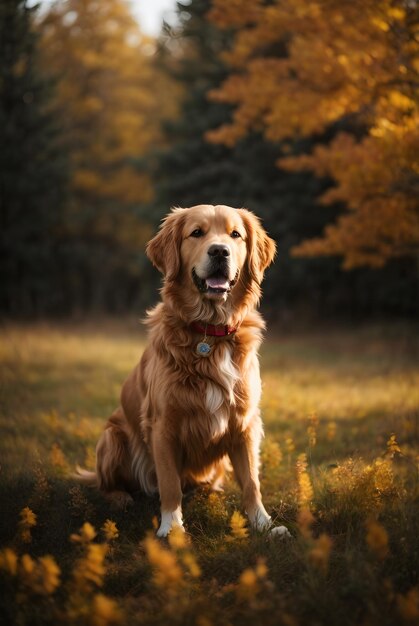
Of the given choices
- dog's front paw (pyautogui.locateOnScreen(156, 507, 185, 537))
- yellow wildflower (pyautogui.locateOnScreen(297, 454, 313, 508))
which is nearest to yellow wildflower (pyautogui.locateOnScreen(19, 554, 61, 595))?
dog's front paw (pyautogui.locateOnScreen(156, 507, 185, 537))

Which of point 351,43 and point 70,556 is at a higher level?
point 351,43

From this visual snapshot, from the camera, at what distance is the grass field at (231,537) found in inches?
80.7

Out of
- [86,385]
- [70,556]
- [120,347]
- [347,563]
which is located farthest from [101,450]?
[120,347]

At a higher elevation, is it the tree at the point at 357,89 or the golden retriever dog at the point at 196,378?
the tree at the point at 357,89

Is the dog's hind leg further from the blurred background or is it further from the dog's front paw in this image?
the blurred background

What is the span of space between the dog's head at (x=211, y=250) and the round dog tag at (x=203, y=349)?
30cm

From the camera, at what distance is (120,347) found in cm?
1062

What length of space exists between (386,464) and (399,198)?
5.06 meters

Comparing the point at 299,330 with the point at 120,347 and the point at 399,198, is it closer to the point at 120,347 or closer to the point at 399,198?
the point at 120,347

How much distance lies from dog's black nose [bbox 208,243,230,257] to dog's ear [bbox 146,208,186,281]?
0.35 metres

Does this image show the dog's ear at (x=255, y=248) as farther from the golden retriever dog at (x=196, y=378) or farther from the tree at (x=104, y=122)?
the tree at (x=104, y=122)

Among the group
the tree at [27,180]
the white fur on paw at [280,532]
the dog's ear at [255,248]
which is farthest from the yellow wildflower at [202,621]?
the tree at [27,180]

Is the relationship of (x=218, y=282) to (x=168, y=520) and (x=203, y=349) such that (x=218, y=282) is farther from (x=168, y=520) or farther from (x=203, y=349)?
(x=168, y=520)

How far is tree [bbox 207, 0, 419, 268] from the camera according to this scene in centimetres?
573
